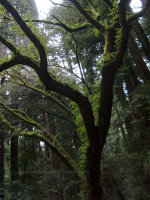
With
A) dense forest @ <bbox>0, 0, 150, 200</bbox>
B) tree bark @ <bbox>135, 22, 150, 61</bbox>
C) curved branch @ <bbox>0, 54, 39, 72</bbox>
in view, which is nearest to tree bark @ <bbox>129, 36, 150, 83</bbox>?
dense forest @ <bbox>0, 0, 150, 200</bbox>

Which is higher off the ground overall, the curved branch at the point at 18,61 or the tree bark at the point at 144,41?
the tree bark at the point at 144,41

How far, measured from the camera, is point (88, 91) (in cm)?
412

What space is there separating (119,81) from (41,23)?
3368 millimetres

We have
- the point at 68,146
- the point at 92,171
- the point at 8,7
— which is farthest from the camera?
the point at 68,146

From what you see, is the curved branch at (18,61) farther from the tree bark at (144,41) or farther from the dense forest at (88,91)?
the tree bark at (144,41)

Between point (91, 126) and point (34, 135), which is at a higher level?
point (34, 135)

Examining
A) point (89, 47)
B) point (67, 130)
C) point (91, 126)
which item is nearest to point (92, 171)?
point (91, 126)

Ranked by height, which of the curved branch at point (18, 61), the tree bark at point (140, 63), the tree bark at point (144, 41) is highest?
the tree bark at point (144, 41)

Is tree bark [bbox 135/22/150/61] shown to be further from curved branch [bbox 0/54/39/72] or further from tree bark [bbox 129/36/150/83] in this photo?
curved branch [bbox 0/54/39/72]

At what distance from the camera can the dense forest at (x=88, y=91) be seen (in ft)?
10.2

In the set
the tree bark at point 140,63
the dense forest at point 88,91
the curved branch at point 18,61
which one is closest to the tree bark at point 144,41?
the dense forest at point 88,91

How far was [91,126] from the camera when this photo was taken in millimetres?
3119

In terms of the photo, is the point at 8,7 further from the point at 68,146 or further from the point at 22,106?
the point at 68,146

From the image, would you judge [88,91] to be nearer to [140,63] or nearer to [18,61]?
[18,61]
